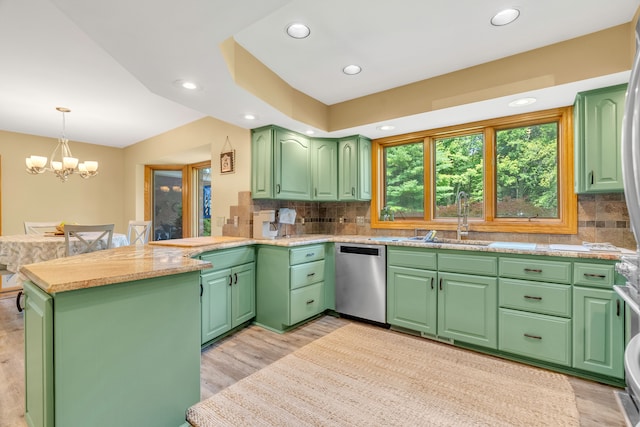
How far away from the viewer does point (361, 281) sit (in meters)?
3.12

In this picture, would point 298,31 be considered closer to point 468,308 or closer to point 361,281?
point 361,281

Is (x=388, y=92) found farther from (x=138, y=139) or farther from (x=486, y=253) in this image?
(x=138, y=139)

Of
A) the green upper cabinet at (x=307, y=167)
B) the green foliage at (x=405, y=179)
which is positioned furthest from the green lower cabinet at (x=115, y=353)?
the green foliage at (x=405, y=179)

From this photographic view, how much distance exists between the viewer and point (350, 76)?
273 cm

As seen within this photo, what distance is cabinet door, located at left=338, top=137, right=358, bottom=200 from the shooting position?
3598 millimetres

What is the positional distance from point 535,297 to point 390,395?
2.06m

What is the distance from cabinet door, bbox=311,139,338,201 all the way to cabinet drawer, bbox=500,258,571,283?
6.40 ft

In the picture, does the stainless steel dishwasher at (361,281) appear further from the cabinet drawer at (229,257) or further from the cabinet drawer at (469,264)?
the cabinet drawer at (229,257)

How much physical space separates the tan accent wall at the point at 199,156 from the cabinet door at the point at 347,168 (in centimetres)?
111

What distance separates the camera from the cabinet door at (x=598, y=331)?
1.97 meters

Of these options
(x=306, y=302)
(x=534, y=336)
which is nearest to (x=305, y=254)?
(x=306, y=302)

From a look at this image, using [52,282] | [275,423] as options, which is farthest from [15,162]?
[275,423]

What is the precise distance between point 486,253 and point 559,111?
149 cm

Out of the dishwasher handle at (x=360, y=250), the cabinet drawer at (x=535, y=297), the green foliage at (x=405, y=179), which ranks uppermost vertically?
the green foliage at (x=405, y=179)
